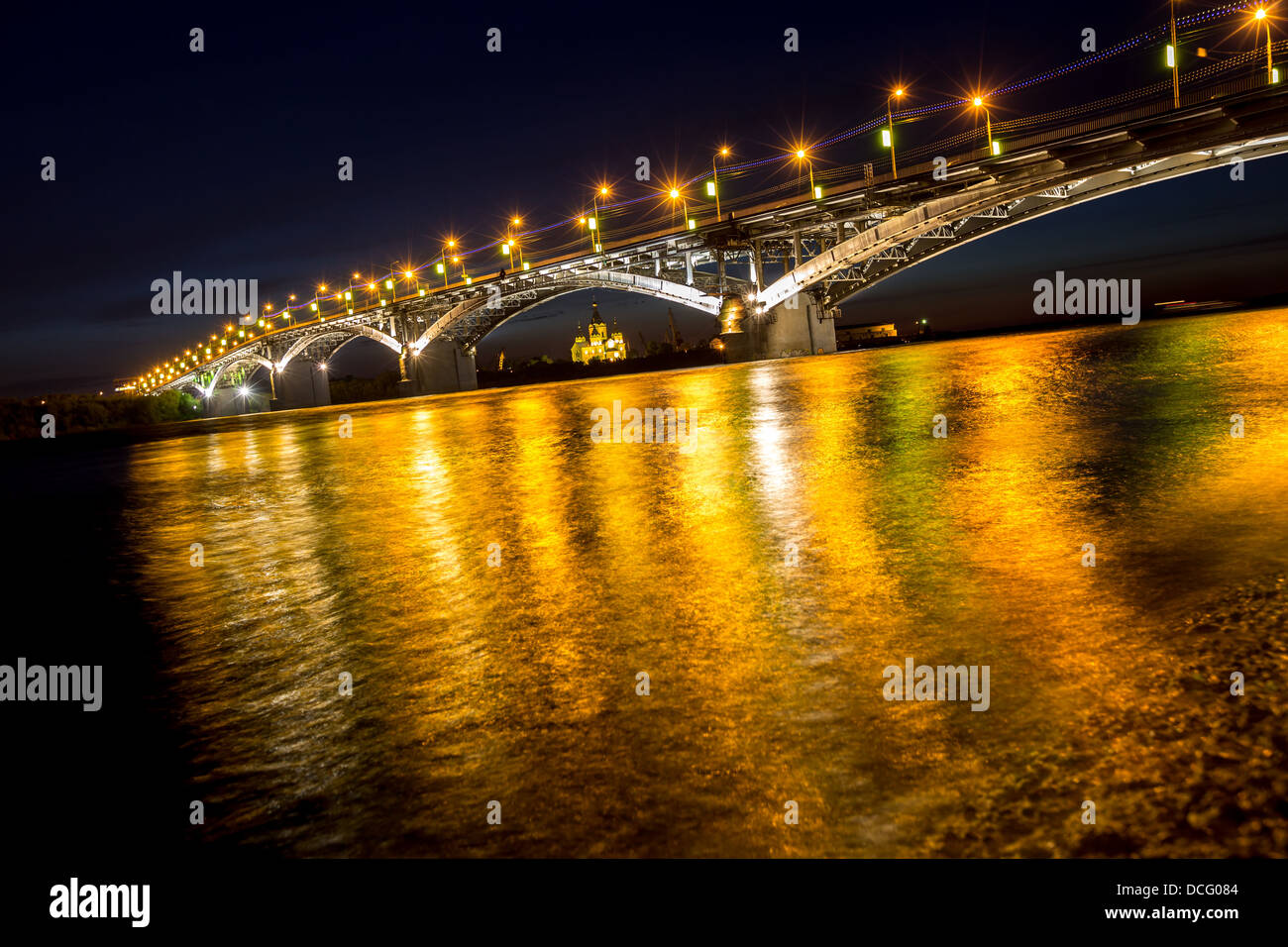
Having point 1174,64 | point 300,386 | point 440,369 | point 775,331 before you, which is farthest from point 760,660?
point 300,386

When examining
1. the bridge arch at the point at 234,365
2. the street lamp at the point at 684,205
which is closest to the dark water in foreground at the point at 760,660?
the street lamp at the point at 684,205

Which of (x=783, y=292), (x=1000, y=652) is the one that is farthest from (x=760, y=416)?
(x=783, y=292)

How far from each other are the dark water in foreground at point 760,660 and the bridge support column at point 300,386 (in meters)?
113

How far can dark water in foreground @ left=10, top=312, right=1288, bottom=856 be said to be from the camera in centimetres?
200

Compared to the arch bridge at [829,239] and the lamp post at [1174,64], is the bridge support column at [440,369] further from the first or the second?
the lamp post at [1174,64]

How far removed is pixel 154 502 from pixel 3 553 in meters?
3.29

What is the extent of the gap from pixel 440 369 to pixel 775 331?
1715 inches

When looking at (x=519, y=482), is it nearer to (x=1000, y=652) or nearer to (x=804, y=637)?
(x=804, y=637)

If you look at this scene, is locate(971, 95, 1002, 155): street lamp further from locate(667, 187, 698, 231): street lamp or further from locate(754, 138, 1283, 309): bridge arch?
locate(667, 187, 698, 231): street lamp

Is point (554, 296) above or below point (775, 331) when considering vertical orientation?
above

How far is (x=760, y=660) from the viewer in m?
3.03

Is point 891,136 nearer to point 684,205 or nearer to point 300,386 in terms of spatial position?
point 684,205

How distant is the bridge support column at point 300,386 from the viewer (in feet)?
366

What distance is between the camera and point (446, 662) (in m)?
3.35
